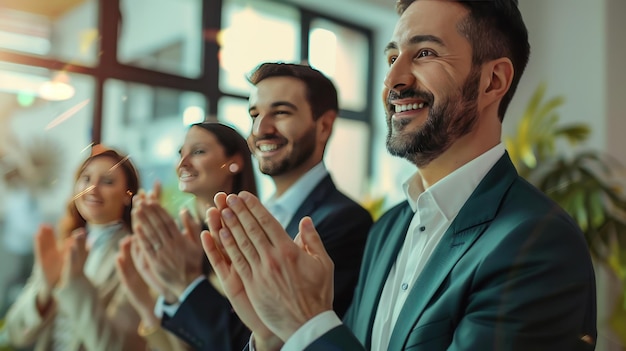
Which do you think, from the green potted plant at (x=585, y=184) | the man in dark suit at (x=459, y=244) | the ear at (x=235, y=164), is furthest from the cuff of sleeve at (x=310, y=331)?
the green potted plant at (x=585, y=184)

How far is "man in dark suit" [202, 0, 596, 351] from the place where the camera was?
1.23 feet

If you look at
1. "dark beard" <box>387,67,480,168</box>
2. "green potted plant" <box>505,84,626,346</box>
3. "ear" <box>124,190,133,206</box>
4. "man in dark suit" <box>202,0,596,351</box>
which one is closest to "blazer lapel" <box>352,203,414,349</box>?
"man in dark suit" <box>202,0,596,351</box>

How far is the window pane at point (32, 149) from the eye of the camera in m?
0.40

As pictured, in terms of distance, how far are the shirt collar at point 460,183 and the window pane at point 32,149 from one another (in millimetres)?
260

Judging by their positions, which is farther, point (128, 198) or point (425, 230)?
point (425, 230)

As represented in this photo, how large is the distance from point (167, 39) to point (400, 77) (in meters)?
0.16

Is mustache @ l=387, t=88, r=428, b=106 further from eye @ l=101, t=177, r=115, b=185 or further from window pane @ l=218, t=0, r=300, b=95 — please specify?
eye @ l=101, t=177, r=115, b=185

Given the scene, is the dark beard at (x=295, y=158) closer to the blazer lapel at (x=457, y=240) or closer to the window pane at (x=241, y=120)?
the window pane at (x=241, y=120)

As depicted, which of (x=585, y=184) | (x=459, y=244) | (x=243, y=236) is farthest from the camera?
(x=585, y=184)

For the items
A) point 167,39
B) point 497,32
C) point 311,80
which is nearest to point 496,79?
point 497,32

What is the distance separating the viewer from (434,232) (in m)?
0.49

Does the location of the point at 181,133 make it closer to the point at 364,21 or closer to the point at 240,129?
the point at 240,129

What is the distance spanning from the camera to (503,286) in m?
0.43

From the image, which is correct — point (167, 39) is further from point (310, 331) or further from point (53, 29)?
point (310, 331)
